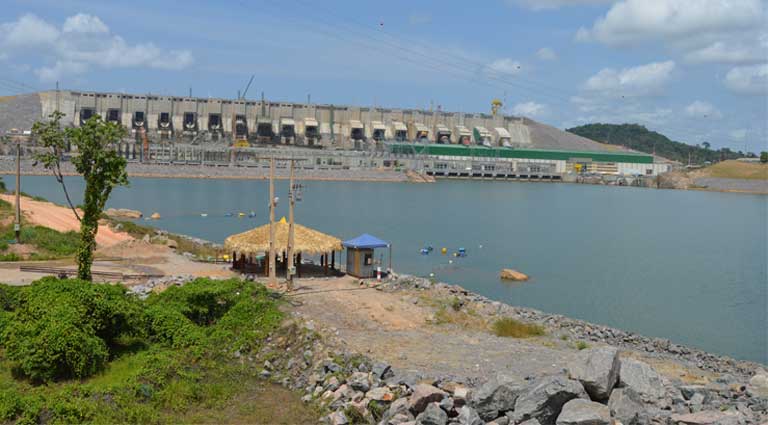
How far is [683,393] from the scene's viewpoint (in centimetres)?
1081

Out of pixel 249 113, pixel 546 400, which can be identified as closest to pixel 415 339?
pixel 546 400

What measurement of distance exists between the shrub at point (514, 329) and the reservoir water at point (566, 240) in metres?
7.18

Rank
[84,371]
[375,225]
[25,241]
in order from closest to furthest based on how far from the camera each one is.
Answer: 1. [84,371]
2. [25,241]
3. [375,225]

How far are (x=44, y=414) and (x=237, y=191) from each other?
73.6 m

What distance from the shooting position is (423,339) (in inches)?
Result: 556

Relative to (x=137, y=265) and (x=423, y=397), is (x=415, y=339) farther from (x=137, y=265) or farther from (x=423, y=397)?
(x=137, y=265)

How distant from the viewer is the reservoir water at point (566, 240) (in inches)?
1022

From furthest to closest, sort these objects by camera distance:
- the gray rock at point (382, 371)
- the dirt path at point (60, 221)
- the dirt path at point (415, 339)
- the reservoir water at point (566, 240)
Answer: the dirt path at point (60, 221) → the reservoir water at point (566, 240) → the dirt path at point (415, 339) → the gray rock at point (382, 371)

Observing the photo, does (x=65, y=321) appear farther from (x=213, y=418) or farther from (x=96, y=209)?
(x=96, y=209)

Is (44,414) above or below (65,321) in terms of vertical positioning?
below

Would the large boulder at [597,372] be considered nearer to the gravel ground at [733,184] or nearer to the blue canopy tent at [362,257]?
the blue canopy tent at [362,257]

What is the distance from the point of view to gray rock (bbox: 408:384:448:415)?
9859mm

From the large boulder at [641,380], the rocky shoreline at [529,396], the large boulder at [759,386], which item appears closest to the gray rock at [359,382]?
the rocky shoreline at [529,396]

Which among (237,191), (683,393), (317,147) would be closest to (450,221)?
(237,191)
